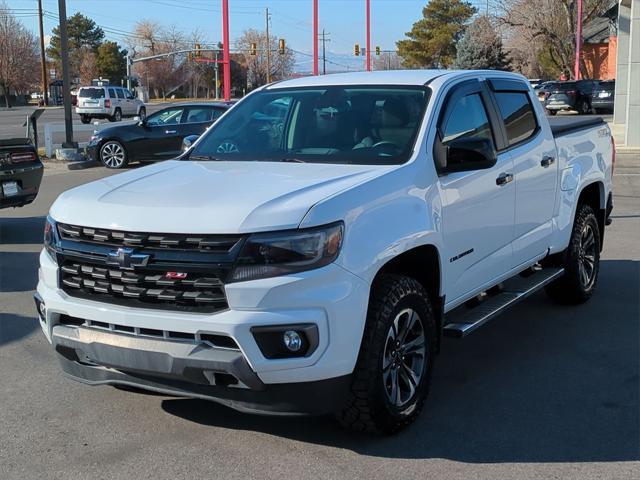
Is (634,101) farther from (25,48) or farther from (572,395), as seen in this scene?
(25,48)

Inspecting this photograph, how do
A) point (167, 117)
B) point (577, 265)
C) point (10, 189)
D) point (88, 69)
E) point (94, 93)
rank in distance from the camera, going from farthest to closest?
point (88, 69)
point (94, 93)
point (167, 117)
point (10, 189)
point (577, 265)

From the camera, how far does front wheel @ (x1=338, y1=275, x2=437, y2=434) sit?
3867 millimetres

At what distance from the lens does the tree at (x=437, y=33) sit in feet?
262

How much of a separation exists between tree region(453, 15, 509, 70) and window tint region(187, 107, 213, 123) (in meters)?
35.8

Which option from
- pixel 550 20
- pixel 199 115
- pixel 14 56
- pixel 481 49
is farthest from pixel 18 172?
pixel 14 56

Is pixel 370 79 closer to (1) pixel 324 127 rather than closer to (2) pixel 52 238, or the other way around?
(1) pixel 324 127

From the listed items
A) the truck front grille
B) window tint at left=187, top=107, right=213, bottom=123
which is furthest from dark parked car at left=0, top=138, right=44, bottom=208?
window tint at left=187, top=107, right=213, bottom=123

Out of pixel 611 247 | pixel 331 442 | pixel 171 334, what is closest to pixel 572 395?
pixel 331 442

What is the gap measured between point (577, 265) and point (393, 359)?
311 cm

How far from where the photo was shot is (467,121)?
5188 mm

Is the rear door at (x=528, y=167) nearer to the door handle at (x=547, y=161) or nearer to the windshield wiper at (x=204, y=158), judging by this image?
the door handle at (x=547, y=161)

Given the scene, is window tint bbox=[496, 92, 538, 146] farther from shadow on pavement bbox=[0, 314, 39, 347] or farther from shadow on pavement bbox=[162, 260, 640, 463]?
shadow on pavement bbox=[0, 314, 39, 347]

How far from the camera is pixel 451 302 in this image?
188 inches

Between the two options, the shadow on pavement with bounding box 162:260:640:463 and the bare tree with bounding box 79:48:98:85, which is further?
the bare tree with bounding box 79:48:98:85
